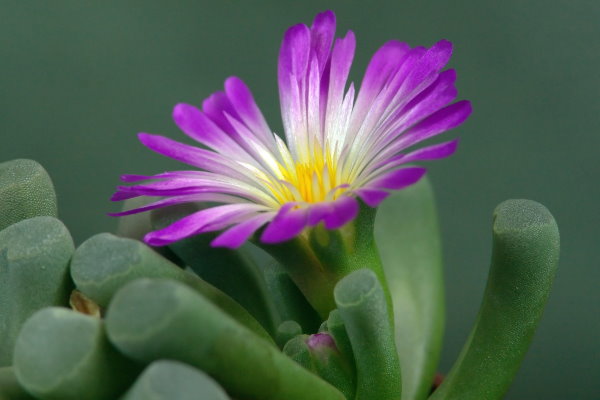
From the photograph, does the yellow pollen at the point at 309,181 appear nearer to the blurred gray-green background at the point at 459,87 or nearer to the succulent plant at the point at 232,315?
the succulent plant at the point at 232,315

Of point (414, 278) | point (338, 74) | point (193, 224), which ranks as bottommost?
point (414, 278)

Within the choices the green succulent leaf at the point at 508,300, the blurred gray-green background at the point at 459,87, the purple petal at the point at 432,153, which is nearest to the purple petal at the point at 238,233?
the purple petal at the point at 432,153

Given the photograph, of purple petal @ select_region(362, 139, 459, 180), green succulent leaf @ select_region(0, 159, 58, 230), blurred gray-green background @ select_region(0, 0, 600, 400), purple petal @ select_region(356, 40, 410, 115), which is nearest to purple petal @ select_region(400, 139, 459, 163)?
purple petal @ select_region(362, 139, 459, 180)

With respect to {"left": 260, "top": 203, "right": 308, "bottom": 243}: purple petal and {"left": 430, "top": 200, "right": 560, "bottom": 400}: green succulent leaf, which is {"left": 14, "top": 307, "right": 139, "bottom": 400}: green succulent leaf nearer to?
{"left": 260, "top": 203, "right": 308, "bottom": 243}: purple petal

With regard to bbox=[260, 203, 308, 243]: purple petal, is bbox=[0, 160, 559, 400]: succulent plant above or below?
below

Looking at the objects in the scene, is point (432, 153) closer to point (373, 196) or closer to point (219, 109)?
point (373, 196)

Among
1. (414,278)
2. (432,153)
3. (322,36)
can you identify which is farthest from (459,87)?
(432,153)

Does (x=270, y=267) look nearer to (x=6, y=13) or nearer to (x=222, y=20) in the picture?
(x=222, y=20)
